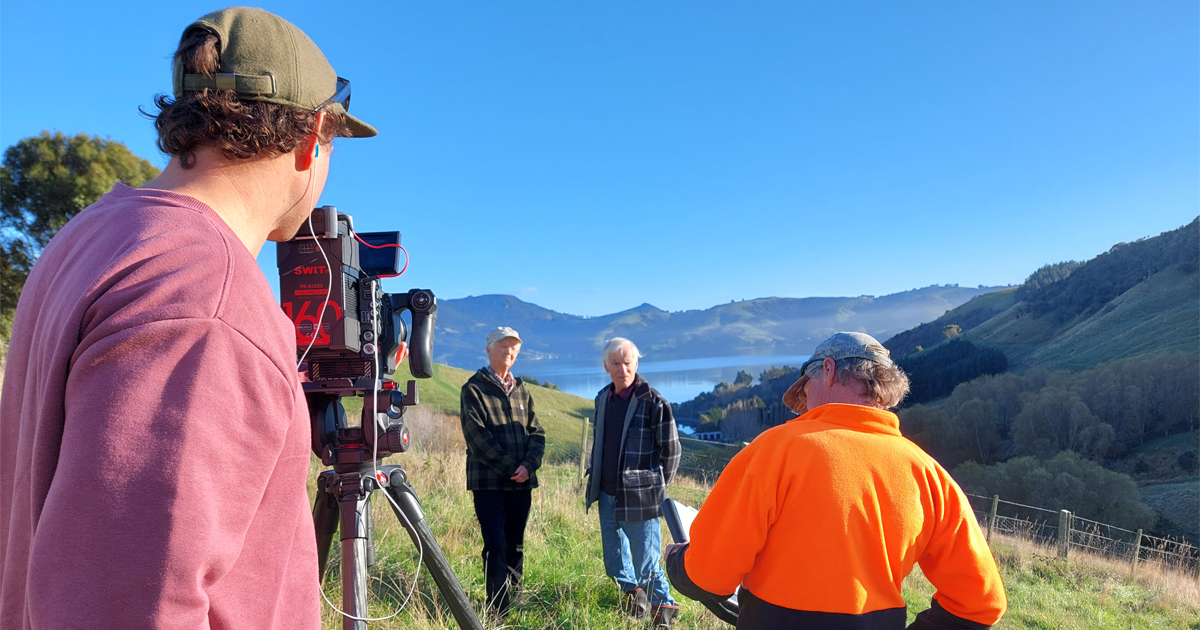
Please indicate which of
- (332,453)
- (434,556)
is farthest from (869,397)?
(332,453)

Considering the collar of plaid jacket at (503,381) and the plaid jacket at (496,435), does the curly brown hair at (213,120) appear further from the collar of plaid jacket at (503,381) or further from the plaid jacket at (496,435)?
the collar of plaid jacket at (503,381)

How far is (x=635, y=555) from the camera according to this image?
4.04 m

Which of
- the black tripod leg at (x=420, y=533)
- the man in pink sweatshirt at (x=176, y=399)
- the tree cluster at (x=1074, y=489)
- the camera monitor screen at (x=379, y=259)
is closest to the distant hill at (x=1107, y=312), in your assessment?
the tree cluster at (x=1074, y=489)

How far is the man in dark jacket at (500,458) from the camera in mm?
3959

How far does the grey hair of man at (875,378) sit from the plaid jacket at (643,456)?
81.2 inches

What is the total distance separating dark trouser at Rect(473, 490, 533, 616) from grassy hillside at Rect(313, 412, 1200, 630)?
11 centimetres

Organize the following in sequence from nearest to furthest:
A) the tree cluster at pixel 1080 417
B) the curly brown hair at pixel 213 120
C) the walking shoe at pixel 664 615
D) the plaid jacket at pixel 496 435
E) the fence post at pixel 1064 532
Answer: the curly brown hair at pixel 213 120
the walking shoe at pixel 664 615
the plaid jacket at pixel 496 435
the fence post at pixel 1064 532
the tree cluster at pixel 1080 417

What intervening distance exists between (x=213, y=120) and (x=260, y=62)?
0.36 ft

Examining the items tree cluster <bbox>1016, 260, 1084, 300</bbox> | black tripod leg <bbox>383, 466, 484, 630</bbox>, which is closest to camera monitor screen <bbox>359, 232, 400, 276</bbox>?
black tripod leg <bbox>383, 466, 484, 630</bbox>

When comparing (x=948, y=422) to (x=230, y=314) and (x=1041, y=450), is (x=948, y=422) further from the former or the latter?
(x=230, y=314)

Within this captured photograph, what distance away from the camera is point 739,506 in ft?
6.51

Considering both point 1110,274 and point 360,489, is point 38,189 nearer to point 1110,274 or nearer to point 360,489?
point 360,489

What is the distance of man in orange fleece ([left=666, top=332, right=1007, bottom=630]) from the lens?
1.92m

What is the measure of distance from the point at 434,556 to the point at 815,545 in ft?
3.97
